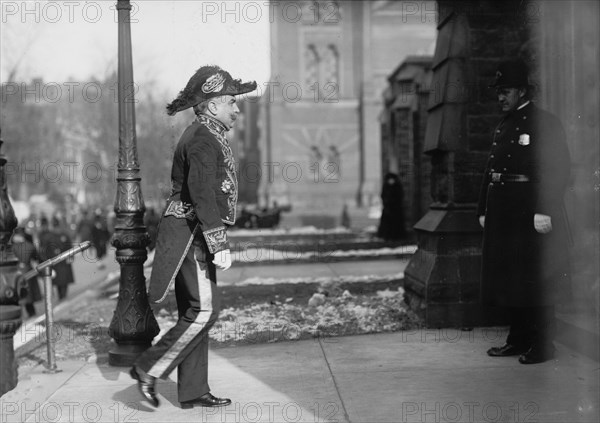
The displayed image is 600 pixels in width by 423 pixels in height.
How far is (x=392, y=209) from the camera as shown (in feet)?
70.9

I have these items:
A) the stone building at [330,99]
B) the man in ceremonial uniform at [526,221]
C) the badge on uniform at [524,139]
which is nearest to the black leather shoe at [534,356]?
the man in ceremonial uniform at [526,221]

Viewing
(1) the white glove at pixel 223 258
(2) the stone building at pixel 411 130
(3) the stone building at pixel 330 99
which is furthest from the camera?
(3) the stone building at pixel 330 99

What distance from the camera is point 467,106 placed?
24.3ft

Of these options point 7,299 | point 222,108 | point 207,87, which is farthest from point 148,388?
point 207,87

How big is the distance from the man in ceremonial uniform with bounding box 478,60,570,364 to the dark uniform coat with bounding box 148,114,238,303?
2.31 meters

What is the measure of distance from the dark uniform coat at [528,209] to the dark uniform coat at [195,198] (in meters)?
2.30

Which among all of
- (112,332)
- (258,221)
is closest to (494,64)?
(112,332)

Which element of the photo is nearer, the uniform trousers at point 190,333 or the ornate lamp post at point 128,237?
the uniform trousers at point 190,333

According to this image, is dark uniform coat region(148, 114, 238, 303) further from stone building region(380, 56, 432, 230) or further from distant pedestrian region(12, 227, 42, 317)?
stone building region(380, 56, 432, 230)

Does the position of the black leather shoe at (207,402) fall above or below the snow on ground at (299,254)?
above

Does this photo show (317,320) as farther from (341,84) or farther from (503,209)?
(341,84)

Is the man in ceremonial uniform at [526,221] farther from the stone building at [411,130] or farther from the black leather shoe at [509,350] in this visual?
the stone building at [411,130]

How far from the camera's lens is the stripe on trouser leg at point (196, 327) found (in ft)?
15.5

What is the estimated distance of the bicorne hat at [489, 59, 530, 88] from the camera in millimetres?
5957
